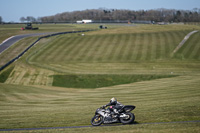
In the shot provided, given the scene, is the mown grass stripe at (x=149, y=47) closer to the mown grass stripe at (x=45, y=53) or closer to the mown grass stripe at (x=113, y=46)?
the mown grass stripe at (x=113, y=46)

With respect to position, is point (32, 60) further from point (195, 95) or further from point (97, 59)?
point (195, 95)

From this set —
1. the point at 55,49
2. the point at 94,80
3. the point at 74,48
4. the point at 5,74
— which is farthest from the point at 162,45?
the point at 5,74

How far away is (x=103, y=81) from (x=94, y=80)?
186 cm

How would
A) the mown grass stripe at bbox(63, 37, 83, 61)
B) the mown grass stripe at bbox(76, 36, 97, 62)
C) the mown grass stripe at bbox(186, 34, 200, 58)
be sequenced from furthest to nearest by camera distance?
the mown grass stripe at bbox(63, 37, 83, 61) → the mown grass stripe at bbox(76, 36, 97, 62) → the mown grass stripe at bbox(186, 34, 200, 58)

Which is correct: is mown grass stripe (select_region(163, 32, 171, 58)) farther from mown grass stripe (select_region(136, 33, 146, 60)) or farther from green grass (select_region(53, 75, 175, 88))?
green grass (select_region(53, 75, 175, 88))

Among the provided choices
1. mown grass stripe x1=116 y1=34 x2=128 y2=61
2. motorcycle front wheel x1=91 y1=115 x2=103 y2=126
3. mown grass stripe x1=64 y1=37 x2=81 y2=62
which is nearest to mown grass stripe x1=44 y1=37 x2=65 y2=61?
mown grass stripe x1=64 y1=37 x2=81 y2=62

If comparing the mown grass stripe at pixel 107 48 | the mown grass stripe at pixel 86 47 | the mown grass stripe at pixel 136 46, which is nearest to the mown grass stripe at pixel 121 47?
the mown grass stripe at pixel 107 48

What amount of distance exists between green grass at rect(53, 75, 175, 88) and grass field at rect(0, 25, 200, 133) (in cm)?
19

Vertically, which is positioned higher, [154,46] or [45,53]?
[154,46]

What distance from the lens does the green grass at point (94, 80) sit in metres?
49.9

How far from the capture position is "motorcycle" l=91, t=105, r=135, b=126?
18.0 m

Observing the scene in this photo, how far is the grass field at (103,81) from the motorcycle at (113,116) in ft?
2.84

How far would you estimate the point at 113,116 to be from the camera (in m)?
18.5

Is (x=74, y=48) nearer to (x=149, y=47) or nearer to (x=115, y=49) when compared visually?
(x=115, y=49)
